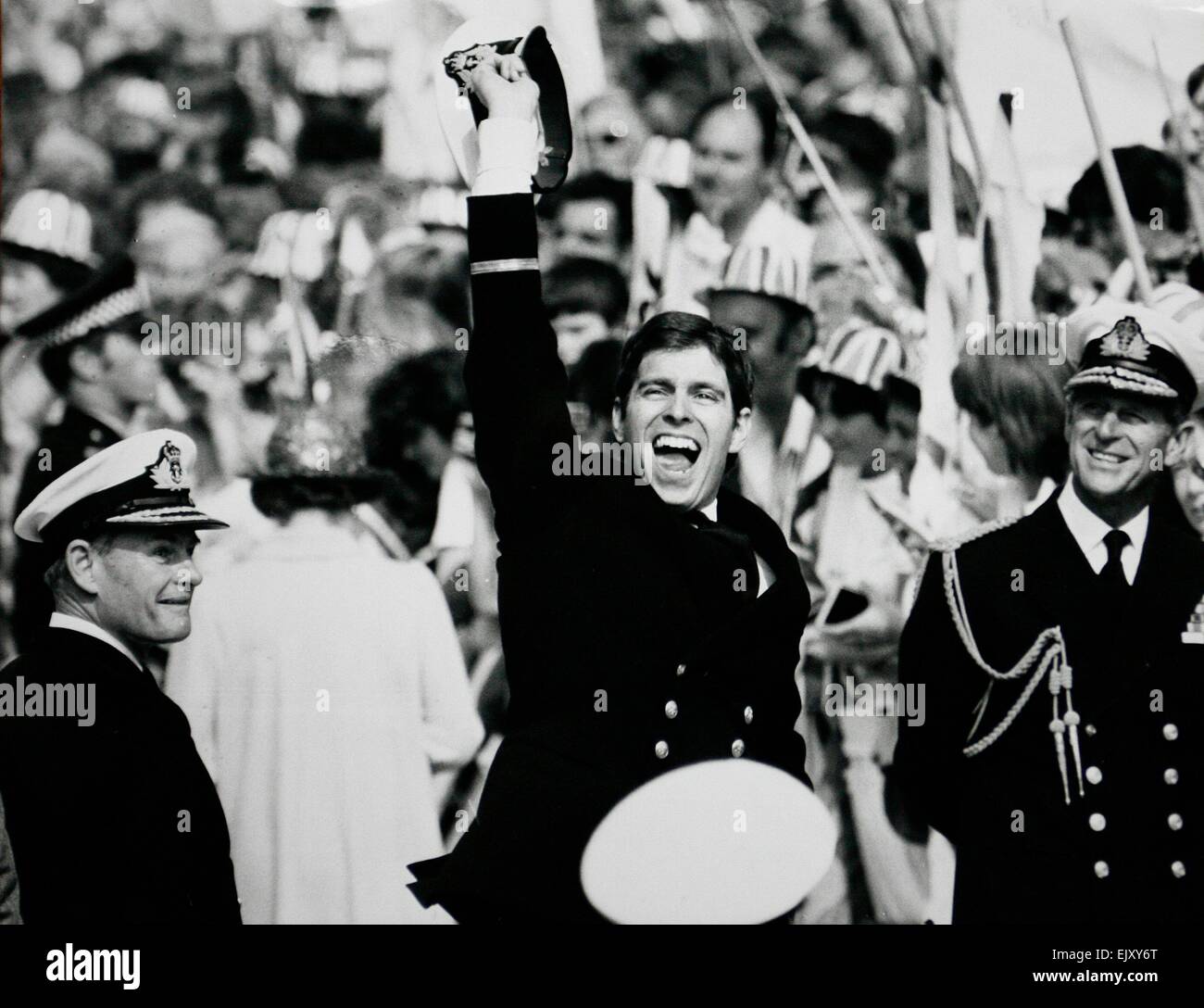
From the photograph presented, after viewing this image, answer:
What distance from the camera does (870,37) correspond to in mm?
3729

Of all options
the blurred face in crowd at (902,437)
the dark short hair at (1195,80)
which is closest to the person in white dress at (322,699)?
the blurred face in crowd at (902,437)

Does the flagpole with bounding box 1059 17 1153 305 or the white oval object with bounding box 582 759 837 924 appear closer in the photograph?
the white oval object with bounding box 582 759 837 924

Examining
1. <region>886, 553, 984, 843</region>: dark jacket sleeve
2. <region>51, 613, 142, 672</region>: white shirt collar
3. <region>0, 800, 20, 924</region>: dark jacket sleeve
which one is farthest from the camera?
<region>886, 553, 984, 843</region>: dark jacket sleeve

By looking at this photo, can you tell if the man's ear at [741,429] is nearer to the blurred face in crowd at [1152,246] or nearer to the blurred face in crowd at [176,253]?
the blurred face in crowd at [1152,246]

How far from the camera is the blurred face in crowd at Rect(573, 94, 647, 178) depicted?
368 cm

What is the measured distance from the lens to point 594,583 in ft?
11.9

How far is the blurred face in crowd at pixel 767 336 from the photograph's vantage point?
3.69 metres

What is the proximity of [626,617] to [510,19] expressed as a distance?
1.44m

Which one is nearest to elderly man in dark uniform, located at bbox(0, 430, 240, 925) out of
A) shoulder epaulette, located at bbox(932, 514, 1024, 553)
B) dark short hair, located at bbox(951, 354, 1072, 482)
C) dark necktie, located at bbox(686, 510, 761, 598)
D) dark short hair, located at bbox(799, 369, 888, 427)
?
dark necktie, located at bbox(686, 510, 761, 598)

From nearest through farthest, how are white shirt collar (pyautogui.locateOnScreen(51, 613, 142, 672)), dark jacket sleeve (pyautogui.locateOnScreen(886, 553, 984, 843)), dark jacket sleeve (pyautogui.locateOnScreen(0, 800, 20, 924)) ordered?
dark jacket sleeve (pyautogui.locateOnScreen(0, 800, 20, 924)) < white shirt collar (pyautogui.locateOnScreen(51, 613, 142, 672)) < dark jacket sleeve (pyautogui.locateOnScreen(886, 553, 984, 843))

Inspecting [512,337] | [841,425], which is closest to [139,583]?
[512,337]

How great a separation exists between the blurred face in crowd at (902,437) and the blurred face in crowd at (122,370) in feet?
5.70

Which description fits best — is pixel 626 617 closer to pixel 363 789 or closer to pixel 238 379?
pixel 363 789

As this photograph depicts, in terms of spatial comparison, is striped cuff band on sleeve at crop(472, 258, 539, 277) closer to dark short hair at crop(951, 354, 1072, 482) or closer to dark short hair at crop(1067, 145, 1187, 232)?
dark short hair at crop(951, 354, 1072, 482)
